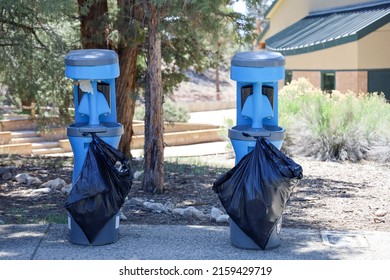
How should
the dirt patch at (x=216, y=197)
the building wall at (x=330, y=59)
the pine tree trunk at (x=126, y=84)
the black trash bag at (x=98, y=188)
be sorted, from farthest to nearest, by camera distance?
1. the building wall at (x=330, y=59)
2. the pine tree trunk at (x=126, y=84)
3. the dirt patch at (x=216, y=197)
4. the black trash bag at (x=98, y=188)

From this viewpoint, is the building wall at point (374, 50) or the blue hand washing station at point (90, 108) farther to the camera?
the building wall at point (374, 50)

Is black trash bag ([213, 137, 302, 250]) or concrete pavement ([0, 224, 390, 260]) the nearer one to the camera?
black trash bag ([213, 137, 302, 250])

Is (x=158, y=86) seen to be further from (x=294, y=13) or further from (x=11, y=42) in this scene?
(x=294, y=13)

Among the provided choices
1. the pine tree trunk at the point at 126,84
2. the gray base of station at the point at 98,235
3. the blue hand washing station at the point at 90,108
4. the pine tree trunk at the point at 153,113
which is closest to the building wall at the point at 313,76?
the pine tree trunk at the point at 126,84

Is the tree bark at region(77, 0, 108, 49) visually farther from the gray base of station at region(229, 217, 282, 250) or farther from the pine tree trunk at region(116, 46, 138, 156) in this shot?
the gray base of station at region(229, 217, 282, 250)

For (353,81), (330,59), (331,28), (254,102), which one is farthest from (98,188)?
(330,59)

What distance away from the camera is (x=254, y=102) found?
20.4ft

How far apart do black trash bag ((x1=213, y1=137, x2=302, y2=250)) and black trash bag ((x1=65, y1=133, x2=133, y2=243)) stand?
839 mm

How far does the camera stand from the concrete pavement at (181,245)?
19.9 ft

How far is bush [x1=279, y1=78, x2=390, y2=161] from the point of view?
13.7 metres

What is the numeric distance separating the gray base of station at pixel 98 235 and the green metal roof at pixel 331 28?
13.5 m

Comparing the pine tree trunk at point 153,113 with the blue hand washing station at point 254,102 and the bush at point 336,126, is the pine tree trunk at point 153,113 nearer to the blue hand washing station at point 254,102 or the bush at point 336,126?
the blue hand washing station at point 254,102

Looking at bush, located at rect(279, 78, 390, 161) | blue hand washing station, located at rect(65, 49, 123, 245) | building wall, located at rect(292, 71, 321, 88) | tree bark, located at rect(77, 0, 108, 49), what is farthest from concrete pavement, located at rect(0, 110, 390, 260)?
building wall, located at rect(292, 71, 321, 88)

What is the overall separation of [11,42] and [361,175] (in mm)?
5629
